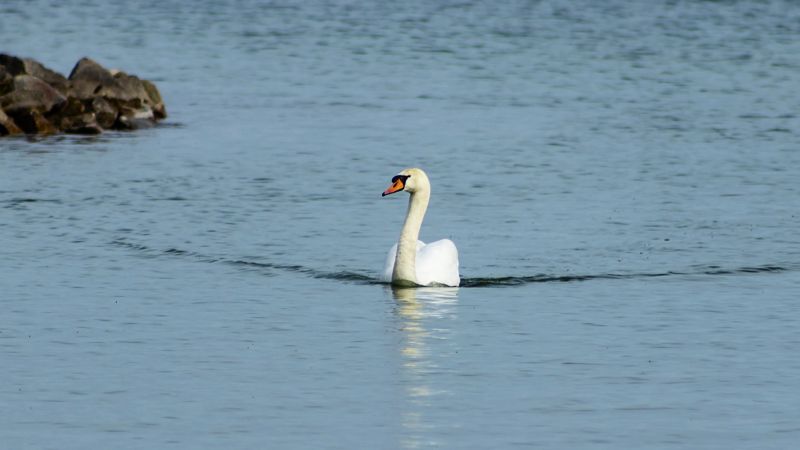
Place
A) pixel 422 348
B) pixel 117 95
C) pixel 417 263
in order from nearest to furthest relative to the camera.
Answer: pixel 422 348 → pixel 417 263 → pixel 117 95

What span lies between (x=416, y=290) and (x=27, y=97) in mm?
18481

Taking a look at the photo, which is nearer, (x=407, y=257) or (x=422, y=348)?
(x=422, y=348)

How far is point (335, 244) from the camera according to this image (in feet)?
84.6

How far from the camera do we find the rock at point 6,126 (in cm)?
3834

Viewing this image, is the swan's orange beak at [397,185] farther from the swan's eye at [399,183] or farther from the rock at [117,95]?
the rock at [117,95]

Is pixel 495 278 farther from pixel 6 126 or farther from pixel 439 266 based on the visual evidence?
pixel 6 126

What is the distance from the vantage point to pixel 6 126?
126ft

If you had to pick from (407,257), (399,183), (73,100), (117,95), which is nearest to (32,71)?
(73,100)

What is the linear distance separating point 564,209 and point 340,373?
38.0ft

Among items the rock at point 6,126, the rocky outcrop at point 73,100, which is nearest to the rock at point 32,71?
the rocky outcrop at point 73,100

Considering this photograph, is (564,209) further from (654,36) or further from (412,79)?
(654,36)

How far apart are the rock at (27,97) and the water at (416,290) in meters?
1.29

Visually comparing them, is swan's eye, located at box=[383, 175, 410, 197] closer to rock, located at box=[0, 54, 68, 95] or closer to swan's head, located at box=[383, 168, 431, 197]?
swan's head, located at box=[383, 168, 431, 197]

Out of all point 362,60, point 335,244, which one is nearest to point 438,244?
point 335,244
